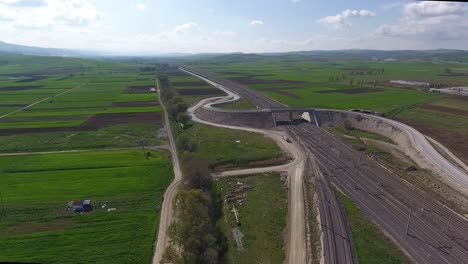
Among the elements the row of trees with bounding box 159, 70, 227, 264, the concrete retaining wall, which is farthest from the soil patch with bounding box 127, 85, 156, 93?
the row of trees with bounding box 159, 70, 227, 264

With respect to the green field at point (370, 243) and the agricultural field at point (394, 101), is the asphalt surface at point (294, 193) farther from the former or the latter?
the agricultural field at point (394, 101)

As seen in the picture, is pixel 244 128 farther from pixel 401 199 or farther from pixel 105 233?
pixel 105 233

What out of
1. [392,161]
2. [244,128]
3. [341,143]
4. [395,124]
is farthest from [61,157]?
[395,124]

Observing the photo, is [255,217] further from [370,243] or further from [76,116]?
[76,116]

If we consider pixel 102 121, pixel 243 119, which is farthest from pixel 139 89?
pixel 243 119

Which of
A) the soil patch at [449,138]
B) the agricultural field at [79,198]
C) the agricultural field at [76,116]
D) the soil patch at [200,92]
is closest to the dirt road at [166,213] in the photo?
the agricultural field at [79,198]
